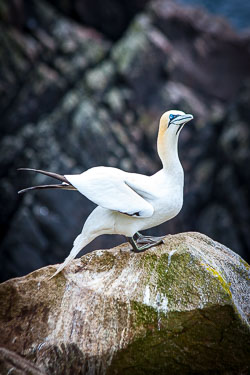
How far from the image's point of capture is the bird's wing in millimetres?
5379

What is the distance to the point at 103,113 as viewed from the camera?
16.5 m

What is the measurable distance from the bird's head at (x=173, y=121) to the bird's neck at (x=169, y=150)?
42mm

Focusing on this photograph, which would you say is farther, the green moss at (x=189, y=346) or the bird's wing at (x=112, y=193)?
the bird's wing at (x=112, y=193)

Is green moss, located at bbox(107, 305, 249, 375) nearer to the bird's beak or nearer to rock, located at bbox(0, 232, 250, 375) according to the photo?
rock, located at bbox(0, 232, 250, 375)

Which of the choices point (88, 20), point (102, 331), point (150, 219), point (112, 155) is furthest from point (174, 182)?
point (88, 20)

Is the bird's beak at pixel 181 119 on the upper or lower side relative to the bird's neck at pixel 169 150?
upper

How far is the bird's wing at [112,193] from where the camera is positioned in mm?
5379

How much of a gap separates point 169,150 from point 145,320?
7.62 ft

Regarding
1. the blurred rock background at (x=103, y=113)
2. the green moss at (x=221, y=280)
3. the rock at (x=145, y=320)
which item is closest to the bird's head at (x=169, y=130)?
the rock at (x=145, y=320)

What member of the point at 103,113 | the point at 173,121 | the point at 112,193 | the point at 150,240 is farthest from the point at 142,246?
the point at 103,113

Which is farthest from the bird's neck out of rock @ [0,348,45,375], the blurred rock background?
the blurred rock background

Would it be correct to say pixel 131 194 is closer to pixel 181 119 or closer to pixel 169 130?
pixel 169 130

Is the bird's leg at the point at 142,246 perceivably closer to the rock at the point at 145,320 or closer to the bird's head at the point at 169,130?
the rock at the point at 145,320

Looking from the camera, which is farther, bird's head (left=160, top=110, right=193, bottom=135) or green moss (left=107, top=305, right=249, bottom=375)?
bird's head (left=160, top=110, right=193, bottom=135)
